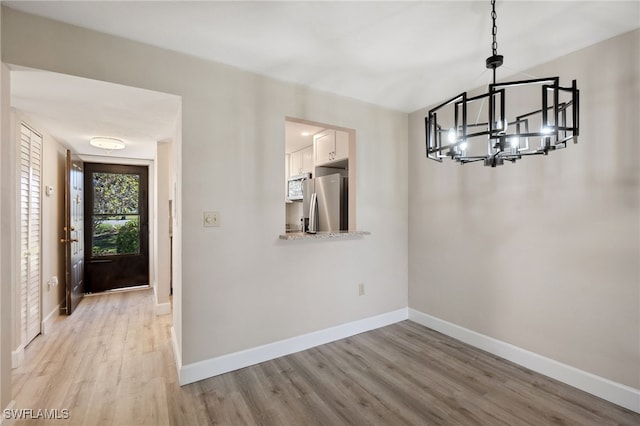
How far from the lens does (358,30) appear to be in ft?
6.37

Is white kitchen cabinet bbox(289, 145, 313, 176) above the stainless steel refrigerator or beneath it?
above

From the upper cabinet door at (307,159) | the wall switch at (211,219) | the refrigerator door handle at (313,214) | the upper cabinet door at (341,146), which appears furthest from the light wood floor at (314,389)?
the upper cabinet door at (307,159)

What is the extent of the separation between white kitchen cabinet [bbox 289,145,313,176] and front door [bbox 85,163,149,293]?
2.54 m

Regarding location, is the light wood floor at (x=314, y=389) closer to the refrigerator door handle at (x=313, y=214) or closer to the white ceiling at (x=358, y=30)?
the refrigerator door handle at (x=313, y=214)

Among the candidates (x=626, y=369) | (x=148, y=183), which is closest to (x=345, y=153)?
(x=626, y=369)

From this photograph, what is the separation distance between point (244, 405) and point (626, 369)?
8.34ft

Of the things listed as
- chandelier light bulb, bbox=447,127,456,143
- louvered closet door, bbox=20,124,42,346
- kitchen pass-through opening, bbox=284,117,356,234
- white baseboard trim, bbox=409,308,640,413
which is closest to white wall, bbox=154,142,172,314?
louvered closet door, bbox=20,124,42,346

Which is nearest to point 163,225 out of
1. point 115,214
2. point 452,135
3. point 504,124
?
point 115,214

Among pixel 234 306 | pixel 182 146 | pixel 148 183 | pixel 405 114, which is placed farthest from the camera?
pixel 148 183

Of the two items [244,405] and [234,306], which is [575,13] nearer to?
[234,306]

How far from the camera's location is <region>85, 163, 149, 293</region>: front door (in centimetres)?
479

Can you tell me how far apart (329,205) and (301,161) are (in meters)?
1.56

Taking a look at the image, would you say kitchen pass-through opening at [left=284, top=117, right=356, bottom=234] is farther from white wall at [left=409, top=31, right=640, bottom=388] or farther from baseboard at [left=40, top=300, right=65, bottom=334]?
baseboard at [left=40, top=300, right=65, bottom=334]

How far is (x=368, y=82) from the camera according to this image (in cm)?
272
